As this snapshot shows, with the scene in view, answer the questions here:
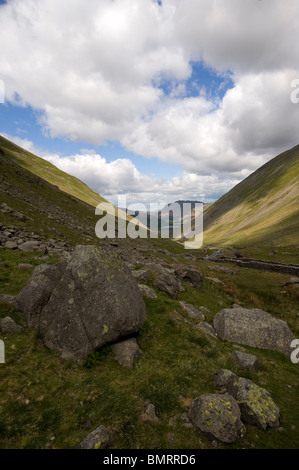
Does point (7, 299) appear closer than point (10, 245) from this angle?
Yes

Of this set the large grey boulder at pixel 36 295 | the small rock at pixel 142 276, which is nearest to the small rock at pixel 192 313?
the small rock at pixel 142 276

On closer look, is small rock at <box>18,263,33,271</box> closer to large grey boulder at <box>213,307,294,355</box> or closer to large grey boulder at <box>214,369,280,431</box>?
large grey boulder at <box>213,307,294,355</box>

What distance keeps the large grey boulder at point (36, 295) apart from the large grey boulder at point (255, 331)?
46.6ft

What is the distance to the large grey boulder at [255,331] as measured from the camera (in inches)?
700

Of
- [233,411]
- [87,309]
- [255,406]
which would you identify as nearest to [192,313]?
[255,406]

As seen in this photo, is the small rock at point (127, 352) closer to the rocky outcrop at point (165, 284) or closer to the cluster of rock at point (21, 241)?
the rocky outcrop at point (165, 284)

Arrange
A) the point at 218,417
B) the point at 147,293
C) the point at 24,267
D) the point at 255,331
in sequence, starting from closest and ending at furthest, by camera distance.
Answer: the point at 218,417 < the point at 255,331 < the point at 147,293 < the point at 24,267

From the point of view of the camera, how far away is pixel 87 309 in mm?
12453

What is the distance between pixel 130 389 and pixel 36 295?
26.0 ft

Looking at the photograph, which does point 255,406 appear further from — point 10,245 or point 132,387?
point 10,245

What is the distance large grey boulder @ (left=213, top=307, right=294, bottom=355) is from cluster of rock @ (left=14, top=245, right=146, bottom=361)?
855 centimetres

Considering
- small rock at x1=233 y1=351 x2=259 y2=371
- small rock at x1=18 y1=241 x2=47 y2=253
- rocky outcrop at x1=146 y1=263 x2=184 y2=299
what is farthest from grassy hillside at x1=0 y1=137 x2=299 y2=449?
small rock at x1=18 y1=241 x2=47 y2=253

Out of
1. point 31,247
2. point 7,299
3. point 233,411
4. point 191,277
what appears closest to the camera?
point 233,411

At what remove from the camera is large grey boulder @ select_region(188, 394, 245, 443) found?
872 centimetres
